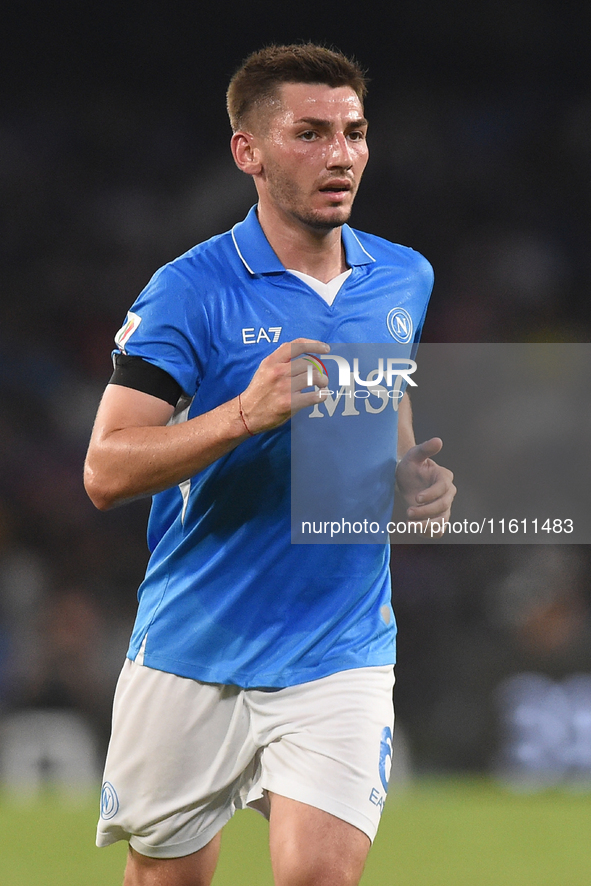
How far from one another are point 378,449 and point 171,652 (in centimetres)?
65

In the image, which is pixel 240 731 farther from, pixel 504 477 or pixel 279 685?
pixel 504 477

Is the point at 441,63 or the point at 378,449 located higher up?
the point at 441,63

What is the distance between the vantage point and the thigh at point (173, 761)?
234 centimetres

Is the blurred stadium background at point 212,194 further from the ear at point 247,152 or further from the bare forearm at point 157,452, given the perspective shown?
the bare forearm at point 157,452

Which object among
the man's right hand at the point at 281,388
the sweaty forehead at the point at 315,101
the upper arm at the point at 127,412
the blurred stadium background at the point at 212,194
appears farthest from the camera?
the blurred stadium background at the point at 212,194

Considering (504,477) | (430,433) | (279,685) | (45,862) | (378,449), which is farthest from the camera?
(504,477)

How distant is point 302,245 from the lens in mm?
2477

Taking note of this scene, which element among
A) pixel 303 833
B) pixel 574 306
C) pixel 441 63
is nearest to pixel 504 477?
pixel 574 306

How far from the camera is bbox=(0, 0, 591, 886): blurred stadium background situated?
6.45 meters

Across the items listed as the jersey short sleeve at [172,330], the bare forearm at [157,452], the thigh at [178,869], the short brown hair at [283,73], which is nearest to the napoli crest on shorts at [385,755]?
the thigh at [178,869]

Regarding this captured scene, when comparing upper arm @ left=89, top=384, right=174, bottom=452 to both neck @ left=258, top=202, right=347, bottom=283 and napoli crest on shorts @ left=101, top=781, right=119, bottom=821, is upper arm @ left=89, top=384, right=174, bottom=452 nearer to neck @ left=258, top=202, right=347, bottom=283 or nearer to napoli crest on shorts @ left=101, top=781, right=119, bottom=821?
neck @ left=258, top=202, right=347, bottom=283

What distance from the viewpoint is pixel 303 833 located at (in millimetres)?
2098

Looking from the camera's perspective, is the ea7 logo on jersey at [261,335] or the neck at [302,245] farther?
the neck at [302,245]

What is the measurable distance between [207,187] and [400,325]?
177 inches
